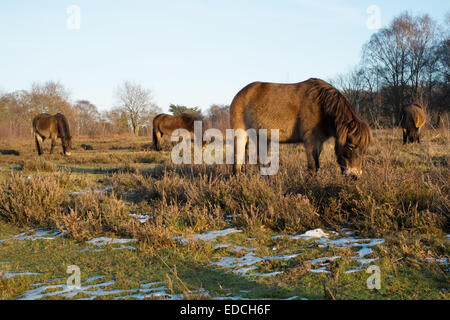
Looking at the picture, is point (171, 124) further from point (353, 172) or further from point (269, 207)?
point (269, 207)

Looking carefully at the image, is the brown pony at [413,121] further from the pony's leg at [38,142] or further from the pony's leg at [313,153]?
the pony's leg at [38,142]

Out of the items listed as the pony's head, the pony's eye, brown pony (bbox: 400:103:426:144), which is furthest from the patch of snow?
brown pony (bbox: 400:103:426:144)

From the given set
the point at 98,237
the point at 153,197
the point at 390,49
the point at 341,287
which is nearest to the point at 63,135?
the point at 153,197

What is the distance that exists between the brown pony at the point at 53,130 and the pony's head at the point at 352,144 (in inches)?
580

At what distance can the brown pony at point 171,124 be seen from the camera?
2073 cm

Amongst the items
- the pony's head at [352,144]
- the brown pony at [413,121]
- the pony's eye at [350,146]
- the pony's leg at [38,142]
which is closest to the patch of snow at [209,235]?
the pony's head at [352,144]

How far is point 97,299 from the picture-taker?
2.93 meters

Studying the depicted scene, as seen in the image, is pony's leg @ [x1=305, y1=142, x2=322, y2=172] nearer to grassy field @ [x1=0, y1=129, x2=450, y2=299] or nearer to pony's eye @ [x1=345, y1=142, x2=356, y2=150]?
grassy field @ [x1=0, y1=129, x2=450, y2=299]

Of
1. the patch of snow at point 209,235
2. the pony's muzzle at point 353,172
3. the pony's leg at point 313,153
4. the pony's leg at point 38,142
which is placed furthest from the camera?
the pony's leg at point 38,142

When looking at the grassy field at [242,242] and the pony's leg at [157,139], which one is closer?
the grassy field at [242,242]

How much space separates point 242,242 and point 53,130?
1645cm

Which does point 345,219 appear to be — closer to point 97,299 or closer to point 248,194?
point 248,194

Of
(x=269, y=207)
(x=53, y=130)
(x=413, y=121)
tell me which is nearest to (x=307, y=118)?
(x=269, y=207)

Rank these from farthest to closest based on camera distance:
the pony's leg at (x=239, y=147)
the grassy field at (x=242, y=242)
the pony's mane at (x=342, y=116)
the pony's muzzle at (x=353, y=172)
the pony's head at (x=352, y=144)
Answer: the pony's leg at (x=239, y=147), the pony's mane at (x=342, y=116), the pony's head at (x=352, y=144), the pony's muzzle at (x=353, y=172), the grassy field at (x=242, y=242)
